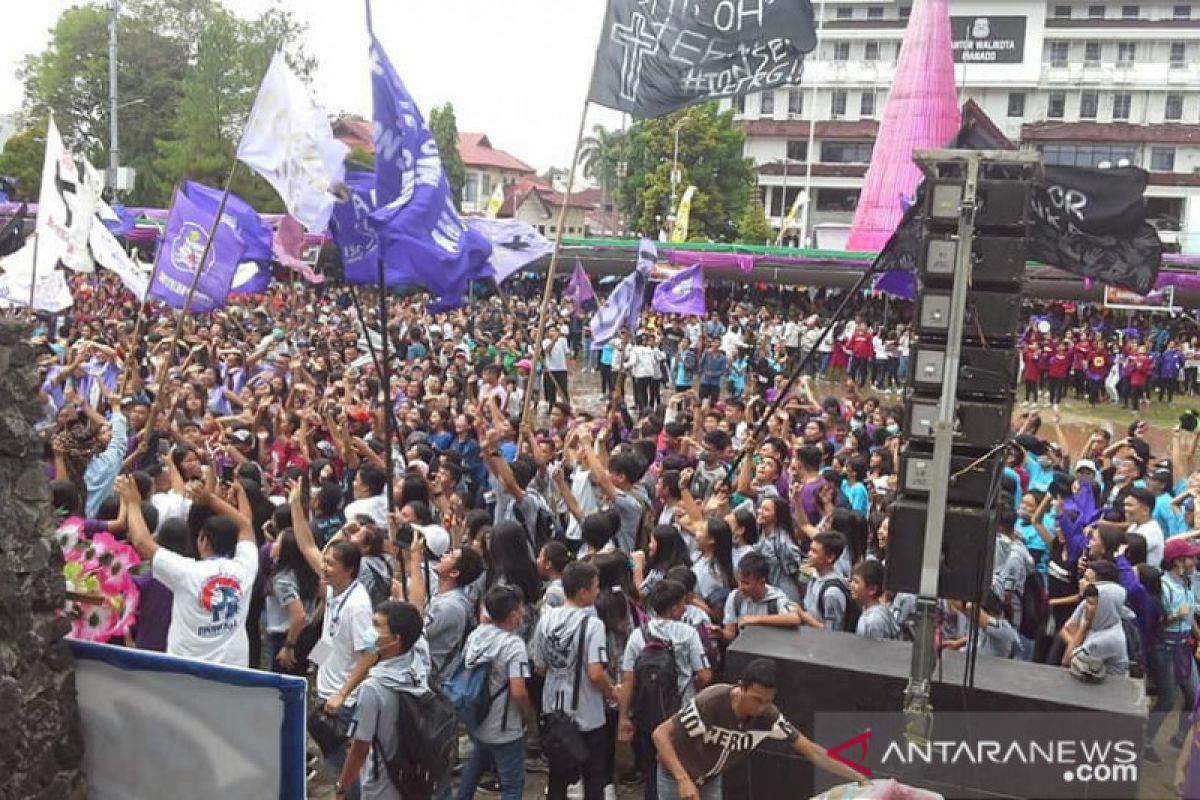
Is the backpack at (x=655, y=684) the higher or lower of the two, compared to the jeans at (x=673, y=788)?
higher

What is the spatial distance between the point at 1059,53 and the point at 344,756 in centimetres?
6627

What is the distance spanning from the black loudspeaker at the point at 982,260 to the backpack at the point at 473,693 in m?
2.55

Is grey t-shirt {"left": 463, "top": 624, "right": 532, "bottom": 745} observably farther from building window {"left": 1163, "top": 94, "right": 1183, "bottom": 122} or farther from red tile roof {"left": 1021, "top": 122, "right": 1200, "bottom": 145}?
building window {"left": 1163, "top": 94, "right": 1183, "bottom": 122}

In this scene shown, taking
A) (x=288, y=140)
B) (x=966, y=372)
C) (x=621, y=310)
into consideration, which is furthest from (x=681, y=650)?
(x=621, y=310)

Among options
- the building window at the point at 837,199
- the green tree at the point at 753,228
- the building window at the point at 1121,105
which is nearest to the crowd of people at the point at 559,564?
the green tree at the point at 753,228

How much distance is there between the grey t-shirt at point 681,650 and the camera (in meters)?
5.15

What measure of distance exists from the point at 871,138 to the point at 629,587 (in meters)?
60.7

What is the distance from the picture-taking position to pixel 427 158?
6754 mm

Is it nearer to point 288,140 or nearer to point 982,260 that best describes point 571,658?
point 982,260

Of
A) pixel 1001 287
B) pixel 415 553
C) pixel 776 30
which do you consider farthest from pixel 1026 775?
pixel 776 30

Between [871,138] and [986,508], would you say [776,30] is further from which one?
[871,138]

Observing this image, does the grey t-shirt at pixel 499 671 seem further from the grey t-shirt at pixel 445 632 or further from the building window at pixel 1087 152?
A: the building window at pixel 1087 152

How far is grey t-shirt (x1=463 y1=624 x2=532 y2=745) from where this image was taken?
5.09 meters

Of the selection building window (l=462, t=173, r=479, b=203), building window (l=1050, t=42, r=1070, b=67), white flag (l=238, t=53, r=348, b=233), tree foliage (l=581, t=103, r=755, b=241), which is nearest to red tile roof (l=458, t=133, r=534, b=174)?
building window (l=462, t=173, r=479, b=203)
